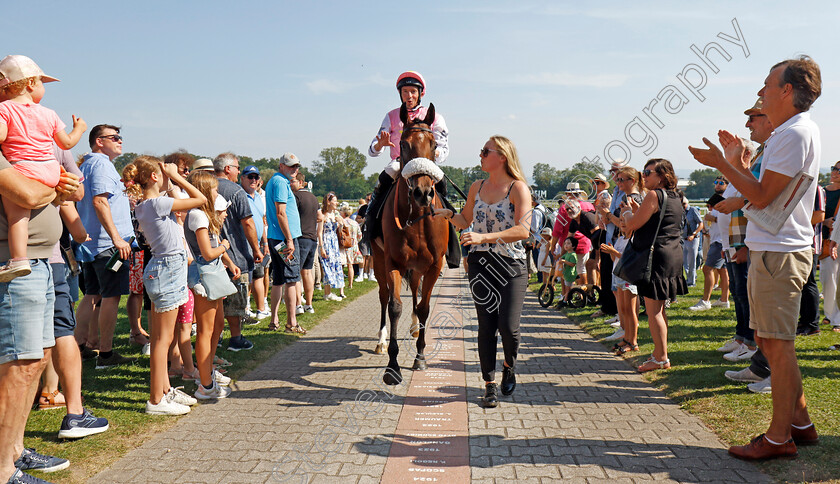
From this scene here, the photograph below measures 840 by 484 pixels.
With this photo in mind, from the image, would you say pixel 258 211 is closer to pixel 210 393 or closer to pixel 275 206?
pixel 275 206

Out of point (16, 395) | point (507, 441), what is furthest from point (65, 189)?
point (507, 441)

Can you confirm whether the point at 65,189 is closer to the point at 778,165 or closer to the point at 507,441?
the point at 507,441

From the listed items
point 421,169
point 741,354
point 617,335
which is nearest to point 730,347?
point 741,354

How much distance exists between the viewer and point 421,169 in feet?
17.2

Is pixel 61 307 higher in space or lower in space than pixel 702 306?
higher

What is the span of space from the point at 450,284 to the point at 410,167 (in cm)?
1216

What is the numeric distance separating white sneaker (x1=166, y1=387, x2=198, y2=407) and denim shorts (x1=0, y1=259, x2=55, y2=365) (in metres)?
1.59

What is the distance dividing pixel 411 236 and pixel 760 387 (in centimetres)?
371

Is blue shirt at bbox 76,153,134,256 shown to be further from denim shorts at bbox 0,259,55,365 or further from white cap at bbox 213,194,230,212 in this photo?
denim shorts at bbox 0,259,55,365

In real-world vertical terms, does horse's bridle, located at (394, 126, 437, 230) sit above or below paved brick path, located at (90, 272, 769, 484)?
above

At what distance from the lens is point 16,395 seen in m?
3.19

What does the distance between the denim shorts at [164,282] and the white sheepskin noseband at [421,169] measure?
2246 millimetres

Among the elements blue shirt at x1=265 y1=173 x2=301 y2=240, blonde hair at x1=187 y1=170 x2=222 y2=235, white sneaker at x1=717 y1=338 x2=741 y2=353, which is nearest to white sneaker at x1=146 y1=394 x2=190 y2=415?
blonde hair at x1=187 y1=170 x2=222 y2=235

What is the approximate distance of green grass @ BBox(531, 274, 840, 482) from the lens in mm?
3584
